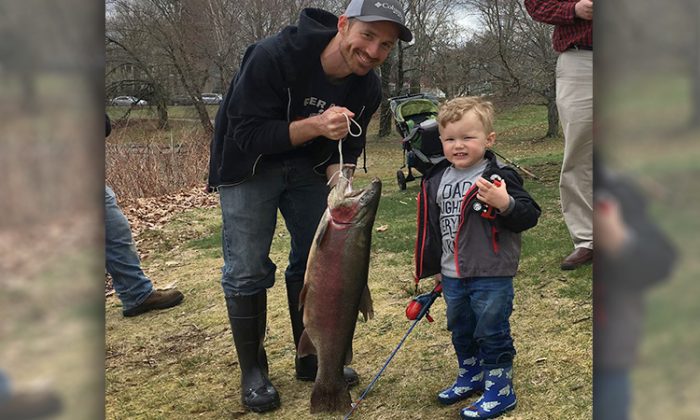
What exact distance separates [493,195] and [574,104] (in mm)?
1903

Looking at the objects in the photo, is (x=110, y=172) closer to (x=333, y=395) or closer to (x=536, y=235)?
(x=536, y=235)

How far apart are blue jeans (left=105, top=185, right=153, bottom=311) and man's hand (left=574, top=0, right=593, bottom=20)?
3.43 metres

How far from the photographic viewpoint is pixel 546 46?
17.7m

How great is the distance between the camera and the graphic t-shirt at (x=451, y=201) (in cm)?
299

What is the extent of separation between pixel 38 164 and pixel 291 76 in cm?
267

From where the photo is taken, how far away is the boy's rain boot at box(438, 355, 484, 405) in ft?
10.5

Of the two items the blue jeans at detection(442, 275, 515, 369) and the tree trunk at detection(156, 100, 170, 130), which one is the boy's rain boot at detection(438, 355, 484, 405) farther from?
the tree trunk at detection(156, 100, 170, 130)


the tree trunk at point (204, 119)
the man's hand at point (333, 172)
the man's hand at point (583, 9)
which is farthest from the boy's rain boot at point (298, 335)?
the tree trunk at point (204, 119)

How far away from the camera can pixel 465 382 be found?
127 inches

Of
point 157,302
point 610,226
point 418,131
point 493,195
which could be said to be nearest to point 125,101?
point 418,131

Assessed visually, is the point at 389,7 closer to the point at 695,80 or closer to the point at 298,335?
the point at 298,335

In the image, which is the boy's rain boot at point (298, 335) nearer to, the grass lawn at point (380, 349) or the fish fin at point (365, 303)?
the grass lawn at point (380, 349)

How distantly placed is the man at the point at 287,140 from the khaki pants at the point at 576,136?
157 cm

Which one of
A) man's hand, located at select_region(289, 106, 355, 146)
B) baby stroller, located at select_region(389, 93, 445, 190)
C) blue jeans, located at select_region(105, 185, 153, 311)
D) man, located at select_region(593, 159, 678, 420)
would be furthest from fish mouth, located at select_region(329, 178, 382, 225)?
baby stroller, located at select_region(389, 93, 445, 190)
